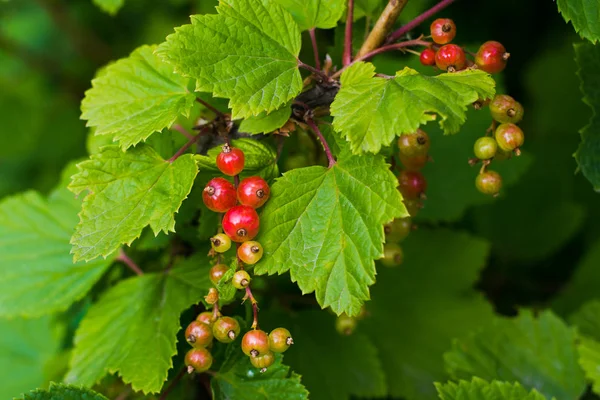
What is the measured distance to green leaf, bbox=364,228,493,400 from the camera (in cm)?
177

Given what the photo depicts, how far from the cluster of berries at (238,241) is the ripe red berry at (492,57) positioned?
48cm

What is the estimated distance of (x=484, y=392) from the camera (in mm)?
1249

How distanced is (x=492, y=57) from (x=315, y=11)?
1.22ft

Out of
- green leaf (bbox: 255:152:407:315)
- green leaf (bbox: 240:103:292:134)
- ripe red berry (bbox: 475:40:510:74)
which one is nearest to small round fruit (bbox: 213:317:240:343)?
green leaf (bbox: 255:152:407:315)

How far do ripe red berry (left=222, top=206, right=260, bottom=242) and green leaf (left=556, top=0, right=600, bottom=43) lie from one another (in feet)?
2.25

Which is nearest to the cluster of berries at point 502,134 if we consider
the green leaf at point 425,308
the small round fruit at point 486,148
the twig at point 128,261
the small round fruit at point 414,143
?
the small round fruit at point 486,148

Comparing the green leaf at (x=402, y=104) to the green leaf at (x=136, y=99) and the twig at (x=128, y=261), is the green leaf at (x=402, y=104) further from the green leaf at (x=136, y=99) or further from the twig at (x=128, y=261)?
the twig at (x=128, y=261)

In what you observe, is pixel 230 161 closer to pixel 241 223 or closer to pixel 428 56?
pixel 241 223

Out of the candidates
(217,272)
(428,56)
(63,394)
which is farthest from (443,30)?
(63,394)

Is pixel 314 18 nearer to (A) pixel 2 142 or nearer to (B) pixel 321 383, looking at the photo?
(B) pixel 321 383

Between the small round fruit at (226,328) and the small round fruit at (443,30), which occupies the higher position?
the small round fruit at (443,30)

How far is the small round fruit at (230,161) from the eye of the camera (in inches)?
43.1

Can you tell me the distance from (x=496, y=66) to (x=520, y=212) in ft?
4.86

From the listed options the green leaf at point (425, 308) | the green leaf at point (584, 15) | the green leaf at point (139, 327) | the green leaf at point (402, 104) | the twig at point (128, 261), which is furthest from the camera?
the green leaf at point (425, 308)
